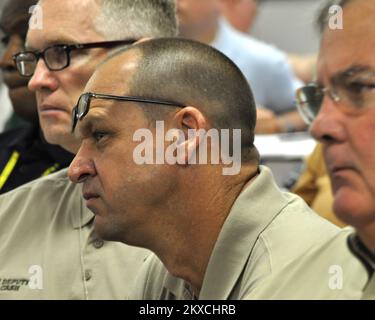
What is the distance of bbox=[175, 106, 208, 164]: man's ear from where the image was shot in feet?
5.69

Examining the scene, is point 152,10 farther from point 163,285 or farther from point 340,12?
point 340,12

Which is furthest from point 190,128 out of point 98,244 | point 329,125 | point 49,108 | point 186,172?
point 49,108

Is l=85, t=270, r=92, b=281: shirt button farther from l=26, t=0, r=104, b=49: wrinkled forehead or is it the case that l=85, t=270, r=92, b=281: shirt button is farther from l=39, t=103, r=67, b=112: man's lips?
l=26, t=0, r=104, b=49: wrinkled forehead

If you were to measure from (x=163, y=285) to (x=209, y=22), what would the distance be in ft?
6.44

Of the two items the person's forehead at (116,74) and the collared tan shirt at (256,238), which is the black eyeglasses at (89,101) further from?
the collared tan shirt at (256,238)

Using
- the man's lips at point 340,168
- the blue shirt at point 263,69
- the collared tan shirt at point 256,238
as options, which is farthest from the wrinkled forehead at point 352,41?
the blue shirt at point 263,69

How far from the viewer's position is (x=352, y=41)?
4.48 feet

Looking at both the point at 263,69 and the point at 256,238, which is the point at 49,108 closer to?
the point at 256,238

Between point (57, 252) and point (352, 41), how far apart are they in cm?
110

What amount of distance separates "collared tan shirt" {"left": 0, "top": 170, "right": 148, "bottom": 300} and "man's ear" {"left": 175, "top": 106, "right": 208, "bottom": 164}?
1.59 ft

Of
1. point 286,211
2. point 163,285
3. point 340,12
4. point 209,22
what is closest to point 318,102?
point 340,12

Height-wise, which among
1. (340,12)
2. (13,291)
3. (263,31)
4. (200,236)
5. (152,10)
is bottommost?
(13,291)

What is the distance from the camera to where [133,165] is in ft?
5.80
